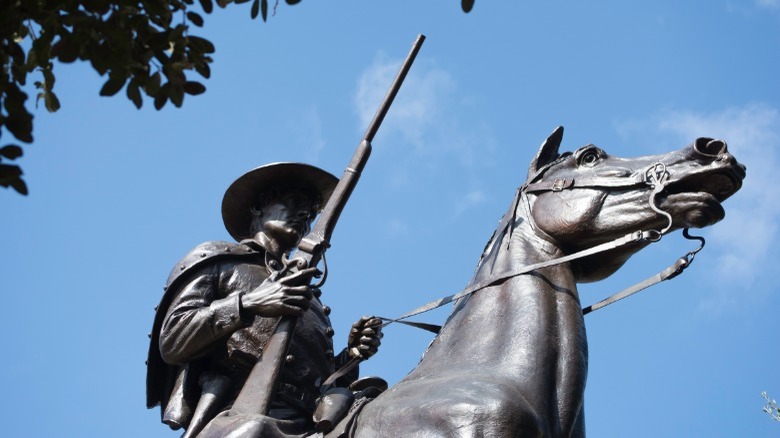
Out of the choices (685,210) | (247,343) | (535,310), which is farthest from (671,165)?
(247,343)

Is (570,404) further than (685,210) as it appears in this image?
No

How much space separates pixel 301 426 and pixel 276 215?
1914 millimetres

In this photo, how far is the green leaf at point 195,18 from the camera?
7.29 m

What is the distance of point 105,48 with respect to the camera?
6812mm

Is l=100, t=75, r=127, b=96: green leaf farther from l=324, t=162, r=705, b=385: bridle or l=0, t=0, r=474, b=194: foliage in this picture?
l=324, t=162, r=705, b=385: bridle

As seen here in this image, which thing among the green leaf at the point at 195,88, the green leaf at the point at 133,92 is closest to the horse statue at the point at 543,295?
the green leaf at the point at 195,88

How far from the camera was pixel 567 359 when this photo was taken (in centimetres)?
897

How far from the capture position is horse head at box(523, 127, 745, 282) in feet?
32.3

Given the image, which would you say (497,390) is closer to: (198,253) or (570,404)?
(570,404)

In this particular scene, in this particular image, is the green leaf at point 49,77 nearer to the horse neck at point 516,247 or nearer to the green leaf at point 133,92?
the green leaf at point 133,92

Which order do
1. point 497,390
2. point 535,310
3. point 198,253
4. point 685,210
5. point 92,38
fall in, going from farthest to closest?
1. point 198,253
2. point 685,210
3. point 535,310
4. point 497,390
5. point 92,38

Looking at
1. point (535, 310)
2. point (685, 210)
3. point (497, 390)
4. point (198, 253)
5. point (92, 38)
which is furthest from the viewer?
point (198, 253)

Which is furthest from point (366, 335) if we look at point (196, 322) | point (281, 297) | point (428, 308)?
point (196, 322)

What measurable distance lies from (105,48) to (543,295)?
3621 millimetres
